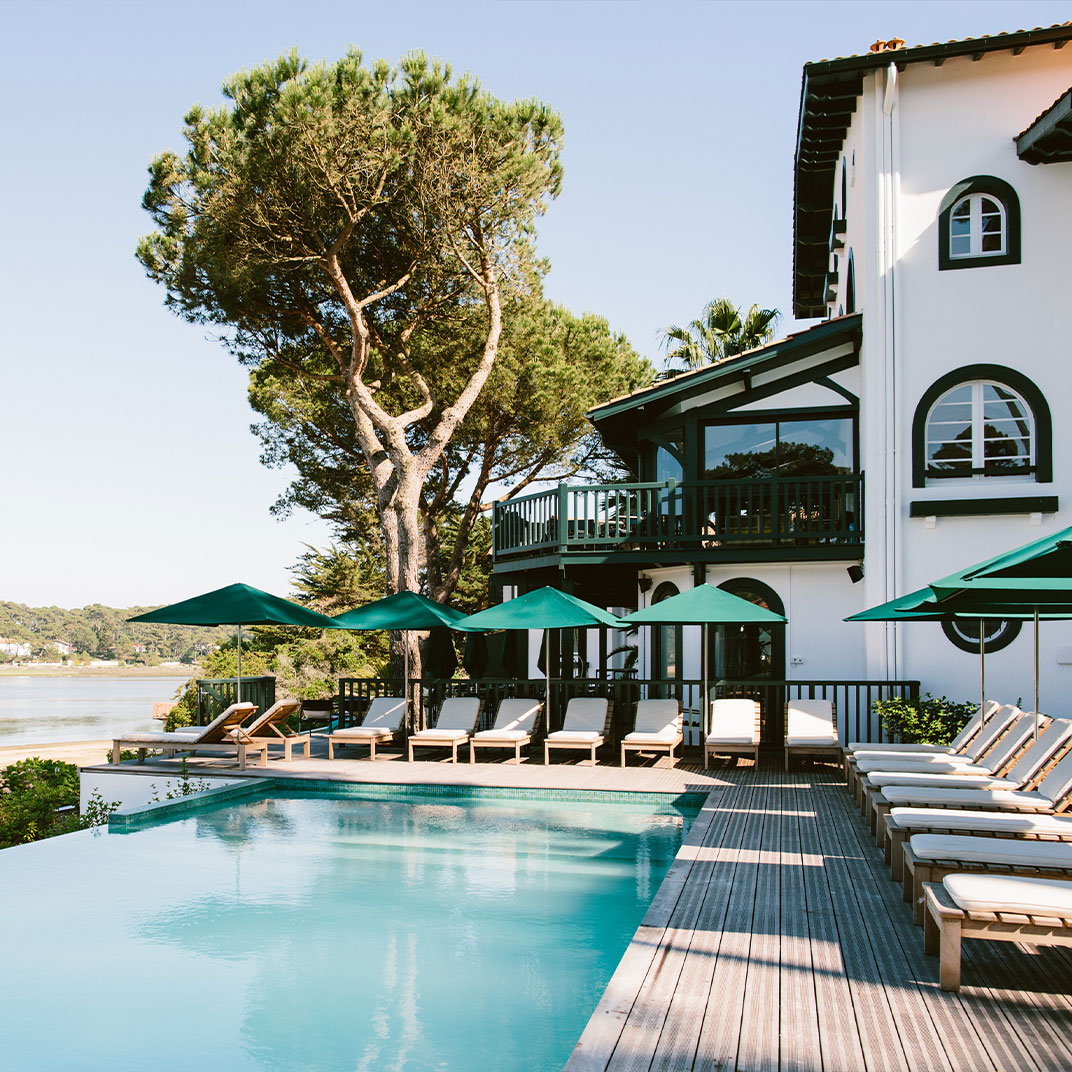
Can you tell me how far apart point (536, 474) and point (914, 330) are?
1467 centimetres

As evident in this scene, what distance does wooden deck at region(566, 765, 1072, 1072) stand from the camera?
4.07 metres

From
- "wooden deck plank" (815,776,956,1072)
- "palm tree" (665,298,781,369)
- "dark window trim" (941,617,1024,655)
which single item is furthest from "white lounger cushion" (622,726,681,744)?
"palm tree" (665,298,781,369)

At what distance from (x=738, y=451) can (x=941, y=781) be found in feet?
32.8

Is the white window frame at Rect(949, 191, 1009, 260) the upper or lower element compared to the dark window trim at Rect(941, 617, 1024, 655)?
upper

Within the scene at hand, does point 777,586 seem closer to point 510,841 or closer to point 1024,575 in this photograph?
point 510,841

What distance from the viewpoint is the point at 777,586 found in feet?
54.0

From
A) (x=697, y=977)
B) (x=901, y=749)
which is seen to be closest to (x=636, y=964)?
(x=697, y=977)

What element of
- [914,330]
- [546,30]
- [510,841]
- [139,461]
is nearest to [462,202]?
[546,30]

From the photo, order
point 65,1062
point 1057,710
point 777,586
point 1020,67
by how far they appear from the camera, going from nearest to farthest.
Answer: point 65,1062, point 1057,710, point 1020,67, point 777,586

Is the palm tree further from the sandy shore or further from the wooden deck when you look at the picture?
the wooden deck

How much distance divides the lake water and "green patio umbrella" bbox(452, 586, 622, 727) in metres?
17.1

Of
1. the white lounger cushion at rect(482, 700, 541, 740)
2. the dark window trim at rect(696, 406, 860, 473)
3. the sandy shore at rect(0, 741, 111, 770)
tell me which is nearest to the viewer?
the white lounger cushion at rect(482, 700, 541, 740)

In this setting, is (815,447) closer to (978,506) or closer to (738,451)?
(738,451)

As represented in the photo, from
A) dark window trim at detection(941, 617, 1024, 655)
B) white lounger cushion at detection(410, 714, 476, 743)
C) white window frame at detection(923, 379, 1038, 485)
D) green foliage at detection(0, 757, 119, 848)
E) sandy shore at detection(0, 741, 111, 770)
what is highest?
white window frame at detection(923, 379, 1038, 485)
